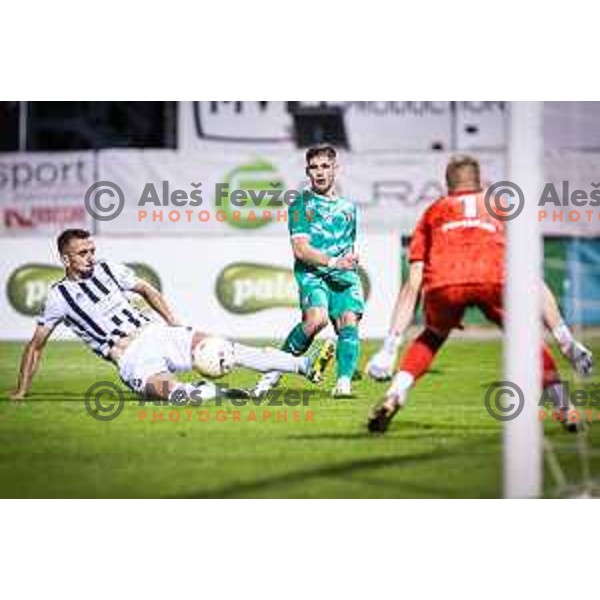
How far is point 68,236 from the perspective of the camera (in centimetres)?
459

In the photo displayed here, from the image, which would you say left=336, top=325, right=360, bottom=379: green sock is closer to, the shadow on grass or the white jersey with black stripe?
the shadow on grass

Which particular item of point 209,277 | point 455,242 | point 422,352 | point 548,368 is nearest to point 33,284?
point 209,277

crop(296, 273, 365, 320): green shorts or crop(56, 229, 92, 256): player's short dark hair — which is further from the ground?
crop(56, 229, 92, 256): player's short dark hair

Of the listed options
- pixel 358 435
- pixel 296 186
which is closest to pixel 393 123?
pixel 296 186

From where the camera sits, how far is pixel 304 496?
173 inches

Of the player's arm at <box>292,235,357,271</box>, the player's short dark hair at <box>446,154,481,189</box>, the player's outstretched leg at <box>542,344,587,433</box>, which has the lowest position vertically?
the player's outstretched leg at <box>542,344,587,433</box>

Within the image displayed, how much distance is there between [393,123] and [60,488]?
6.15 ft

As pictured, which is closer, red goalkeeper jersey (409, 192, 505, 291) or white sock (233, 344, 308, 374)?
red goalkeeper jersey (409, 192, 505, 291)

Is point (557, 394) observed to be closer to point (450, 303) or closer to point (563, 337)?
point (563, 337)

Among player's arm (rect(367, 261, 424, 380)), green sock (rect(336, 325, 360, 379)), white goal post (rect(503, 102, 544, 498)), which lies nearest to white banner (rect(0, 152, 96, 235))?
green sock (rect(336, 325, 360, 379))

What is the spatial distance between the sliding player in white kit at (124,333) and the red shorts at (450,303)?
438 mm

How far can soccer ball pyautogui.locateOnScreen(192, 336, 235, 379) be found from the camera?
4.61 m

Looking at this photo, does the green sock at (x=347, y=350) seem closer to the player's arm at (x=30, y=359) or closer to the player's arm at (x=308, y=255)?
the player's arm at (x=308, y=255)

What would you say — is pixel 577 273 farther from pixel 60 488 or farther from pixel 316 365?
pixel 60 488
